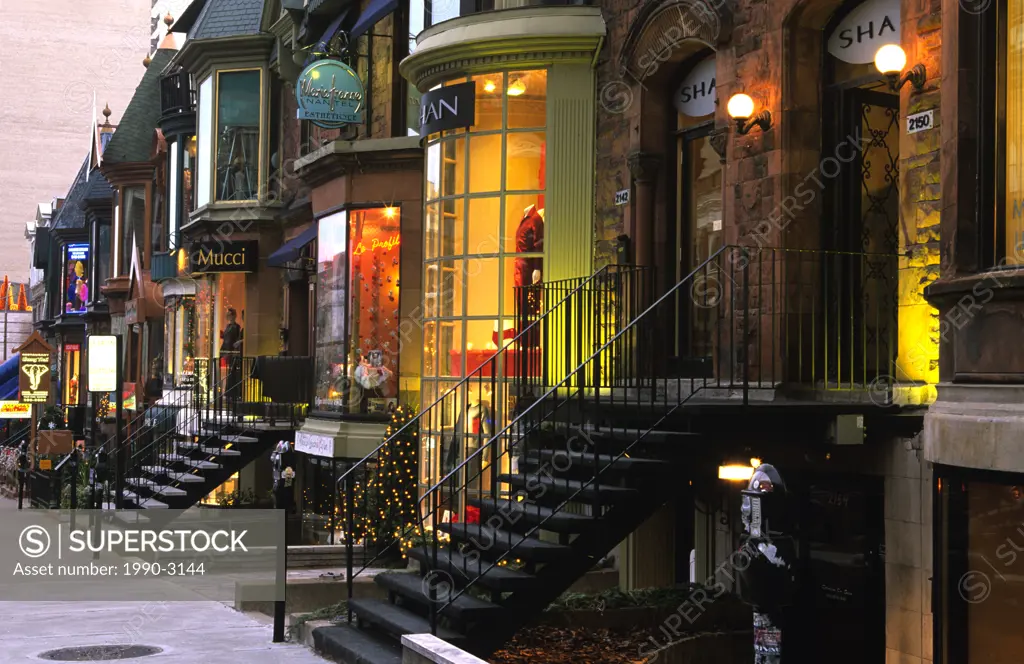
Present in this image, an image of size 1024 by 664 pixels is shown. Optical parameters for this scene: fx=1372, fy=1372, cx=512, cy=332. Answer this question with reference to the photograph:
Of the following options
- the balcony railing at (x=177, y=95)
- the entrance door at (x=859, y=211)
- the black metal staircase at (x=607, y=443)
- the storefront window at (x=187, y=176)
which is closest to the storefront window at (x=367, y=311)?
the black metal staircase at (x=607, y=443)

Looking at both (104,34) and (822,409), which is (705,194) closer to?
(822,409)

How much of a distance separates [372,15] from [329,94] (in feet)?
4.41

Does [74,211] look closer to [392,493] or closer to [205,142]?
[205,142]

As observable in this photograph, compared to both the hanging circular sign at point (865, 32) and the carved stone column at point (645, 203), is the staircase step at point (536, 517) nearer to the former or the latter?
the carved stone column at point (645, 203)

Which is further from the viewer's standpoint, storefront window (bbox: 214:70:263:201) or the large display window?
storefront window (bbox: 214:70:263:201)

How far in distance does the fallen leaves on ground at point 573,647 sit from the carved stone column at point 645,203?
4.09m

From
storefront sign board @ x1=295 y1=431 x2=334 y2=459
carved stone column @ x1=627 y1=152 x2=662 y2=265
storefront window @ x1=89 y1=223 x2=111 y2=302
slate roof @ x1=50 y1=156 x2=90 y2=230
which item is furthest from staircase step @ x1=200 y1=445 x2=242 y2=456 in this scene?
slate roof @ x1=50 y1=156 x2=90 y2=230

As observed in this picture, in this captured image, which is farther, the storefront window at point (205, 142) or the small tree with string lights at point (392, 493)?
the storefront window at point (205, 142)

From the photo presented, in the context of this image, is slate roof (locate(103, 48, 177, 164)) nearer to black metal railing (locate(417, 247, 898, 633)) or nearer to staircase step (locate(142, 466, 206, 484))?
staircase step (locate(142, 466, 206, 484))

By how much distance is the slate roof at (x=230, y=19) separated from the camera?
26.9 m

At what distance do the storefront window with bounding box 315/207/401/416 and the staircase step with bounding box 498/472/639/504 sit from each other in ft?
27.2

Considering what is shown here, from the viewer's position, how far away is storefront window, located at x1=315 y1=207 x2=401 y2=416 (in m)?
20.4

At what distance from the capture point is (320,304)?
21812 millimetres

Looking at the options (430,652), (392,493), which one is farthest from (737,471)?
(392,493)
